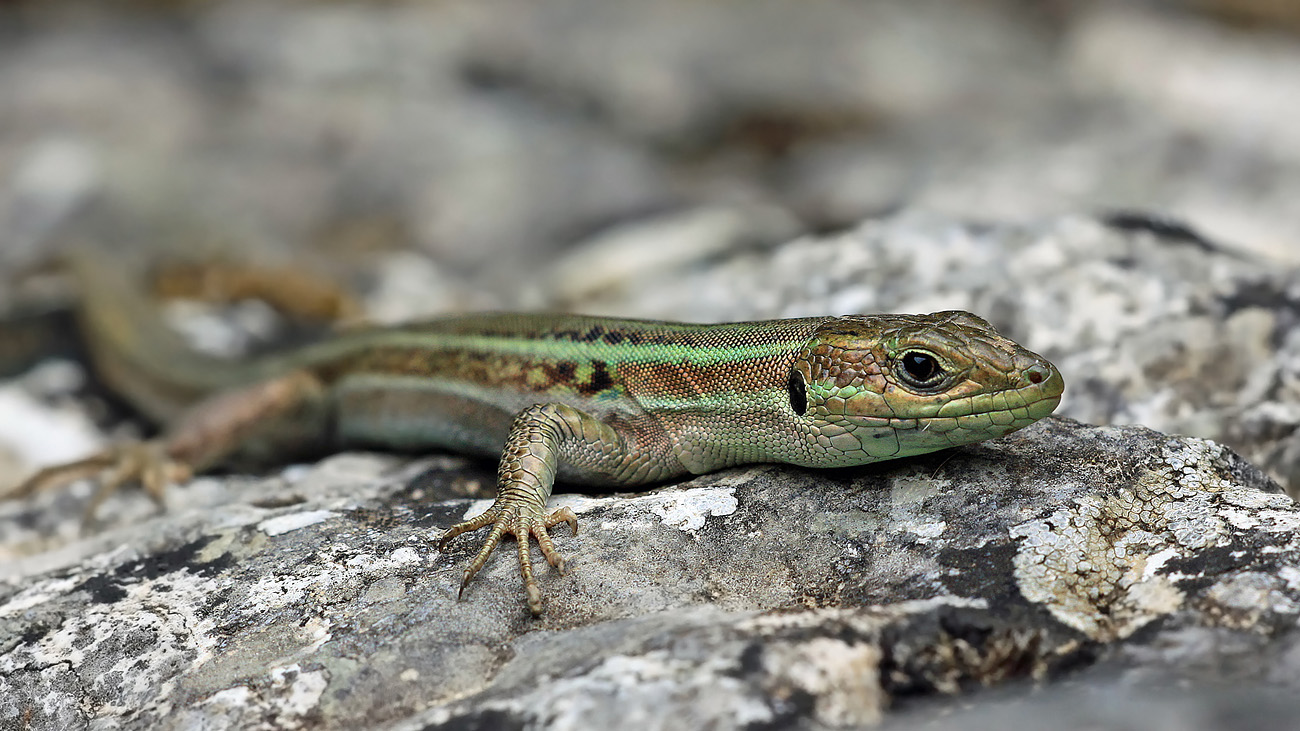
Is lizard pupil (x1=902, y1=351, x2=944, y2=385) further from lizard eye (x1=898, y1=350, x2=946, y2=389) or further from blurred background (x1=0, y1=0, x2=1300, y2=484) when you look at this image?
blurred background (x1=0, y1=0, x2=1300, y2=484)

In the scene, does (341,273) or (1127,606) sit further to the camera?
(341,273)

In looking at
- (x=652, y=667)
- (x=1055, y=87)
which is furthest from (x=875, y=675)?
(x=1055, y=87)

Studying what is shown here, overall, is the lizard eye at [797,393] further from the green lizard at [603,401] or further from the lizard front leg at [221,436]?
the lizard front leg at [221,436]

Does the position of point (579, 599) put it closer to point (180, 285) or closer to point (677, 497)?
point (677, 497)

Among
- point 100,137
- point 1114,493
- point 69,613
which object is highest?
point 100,137

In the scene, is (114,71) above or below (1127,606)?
above

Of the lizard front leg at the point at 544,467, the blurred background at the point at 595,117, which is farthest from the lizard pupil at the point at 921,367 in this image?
the blurred background at the point at 595,117

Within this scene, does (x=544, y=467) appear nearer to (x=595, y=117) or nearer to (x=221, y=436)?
(x=221, y=436)

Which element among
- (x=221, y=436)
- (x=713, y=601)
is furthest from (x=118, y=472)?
(x=713, y=601)

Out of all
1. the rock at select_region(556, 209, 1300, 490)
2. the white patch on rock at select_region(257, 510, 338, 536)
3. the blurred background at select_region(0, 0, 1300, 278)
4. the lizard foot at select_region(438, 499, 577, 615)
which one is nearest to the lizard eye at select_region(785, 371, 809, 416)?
the lizard foot at select_region(438, 499, 577, 615)
